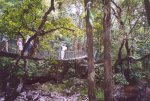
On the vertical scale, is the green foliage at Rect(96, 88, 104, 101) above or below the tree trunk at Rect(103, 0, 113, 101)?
below

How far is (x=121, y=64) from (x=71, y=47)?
723cm

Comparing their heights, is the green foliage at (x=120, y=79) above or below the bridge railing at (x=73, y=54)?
below

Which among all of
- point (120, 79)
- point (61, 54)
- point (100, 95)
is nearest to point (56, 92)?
point (100, 95)

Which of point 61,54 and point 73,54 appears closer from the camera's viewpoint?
point 61,54

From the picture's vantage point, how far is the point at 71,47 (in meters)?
21.6

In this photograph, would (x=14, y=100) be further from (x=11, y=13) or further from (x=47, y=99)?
(x=11, y=13)

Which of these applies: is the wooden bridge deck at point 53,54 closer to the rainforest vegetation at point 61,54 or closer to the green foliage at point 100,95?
the rainforest vegetation at point 61,54

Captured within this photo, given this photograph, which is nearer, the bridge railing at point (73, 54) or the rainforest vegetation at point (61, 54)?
the rainforest vegetation at point (61, 54)

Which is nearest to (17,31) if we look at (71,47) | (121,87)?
(121,87)

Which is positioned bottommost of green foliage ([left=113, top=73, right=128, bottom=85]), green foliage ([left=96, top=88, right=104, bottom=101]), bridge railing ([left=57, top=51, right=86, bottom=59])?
green foliage ([left=96, top=88, right=104, bottom=101])

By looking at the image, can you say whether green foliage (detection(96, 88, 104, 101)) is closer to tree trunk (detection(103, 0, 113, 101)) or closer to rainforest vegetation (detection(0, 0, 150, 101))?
rainforest vegetation (detection(0, 0, 150, 101))

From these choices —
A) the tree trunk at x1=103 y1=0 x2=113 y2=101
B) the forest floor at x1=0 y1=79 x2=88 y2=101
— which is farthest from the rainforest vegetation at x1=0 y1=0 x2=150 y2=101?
the tree trunk at x1=103 y1=0 x2=113 y2=101

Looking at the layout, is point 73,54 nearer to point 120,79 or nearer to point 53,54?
point 53,54

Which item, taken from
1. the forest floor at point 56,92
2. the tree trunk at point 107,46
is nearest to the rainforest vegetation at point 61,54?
the forest floor at point 56,92
